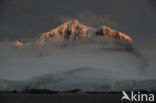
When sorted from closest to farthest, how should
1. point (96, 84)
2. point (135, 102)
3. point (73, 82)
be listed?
point (73, 82)
point (96, 84)
point (135, 102)

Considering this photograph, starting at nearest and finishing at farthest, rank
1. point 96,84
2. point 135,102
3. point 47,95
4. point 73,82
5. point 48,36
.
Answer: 1. point 48,36
2. point 73,82
3. point 96,84
4. point 135,102
5. point 47,95


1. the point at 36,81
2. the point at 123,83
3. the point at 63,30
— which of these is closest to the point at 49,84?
the point at 36,81

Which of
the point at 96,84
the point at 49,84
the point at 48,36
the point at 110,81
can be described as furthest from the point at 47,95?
the point at 48,36

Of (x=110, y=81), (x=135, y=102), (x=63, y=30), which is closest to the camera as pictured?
(x=63, y=30)

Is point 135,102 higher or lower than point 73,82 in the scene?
lower

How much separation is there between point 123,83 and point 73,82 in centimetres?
1221

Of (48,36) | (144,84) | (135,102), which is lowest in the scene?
(135,102)

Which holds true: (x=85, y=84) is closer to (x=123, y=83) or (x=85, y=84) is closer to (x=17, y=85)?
(x=123, y=83)

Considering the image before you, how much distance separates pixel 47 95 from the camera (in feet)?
253

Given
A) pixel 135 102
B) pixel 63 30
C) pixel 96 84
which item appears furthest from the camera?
pixel 135 102

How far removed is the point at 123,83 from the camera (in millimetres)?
52406

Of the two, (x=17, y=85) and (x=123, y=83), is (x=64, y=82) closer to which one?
(x=17, y=85)

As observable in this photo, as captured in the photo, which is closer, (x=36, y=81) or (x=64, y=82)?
(x=64, y=82)

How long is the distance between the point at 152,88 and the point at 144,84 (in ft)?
5.82
